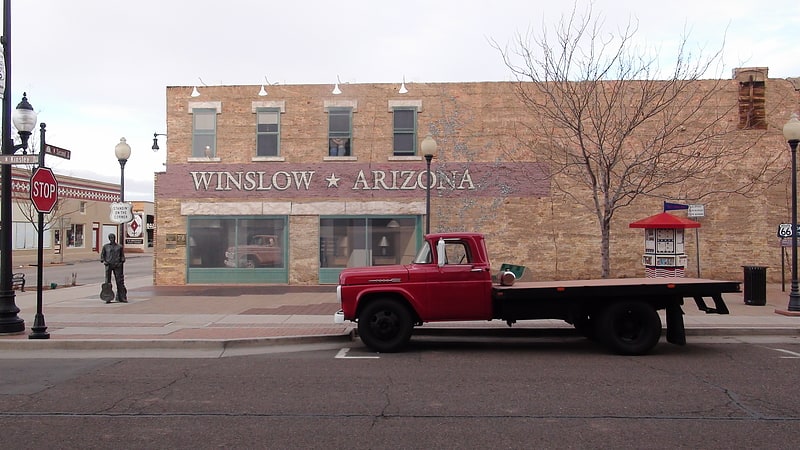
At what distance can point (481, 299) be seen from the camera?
378 inches

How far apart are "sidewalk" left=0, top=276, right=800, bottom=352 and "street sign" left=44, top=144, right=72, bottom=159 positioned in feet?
11.0

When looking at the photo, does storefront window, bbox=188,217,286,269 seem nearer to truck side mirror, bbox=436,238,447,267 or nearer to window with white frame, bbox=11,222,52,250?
truck side mirror, bbox=436,238,447,267

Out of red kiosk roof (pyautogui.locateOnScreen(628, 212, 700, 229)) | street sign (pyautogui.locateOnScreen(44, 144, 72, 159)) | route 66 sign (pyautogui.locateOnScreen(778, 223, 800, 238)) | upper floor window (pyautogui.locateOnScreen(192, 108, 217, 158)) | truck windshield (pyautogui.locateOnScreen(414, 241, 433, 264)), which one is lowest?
truck windshield (pyautogui.locateOnScreen(414, 241, 433, 264))

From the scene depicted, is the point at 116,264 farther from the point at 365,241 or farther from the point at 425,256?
the point at 425,256

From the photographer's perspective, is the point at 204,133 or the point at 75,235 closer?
the point at 204,133

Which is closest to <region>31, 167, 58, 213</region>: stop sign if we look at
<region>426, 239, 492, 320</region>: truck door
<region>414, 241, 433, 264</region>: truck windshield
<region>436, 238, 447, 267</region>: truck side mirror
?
<region>414, 241, 433, 264</region>: truck windshield

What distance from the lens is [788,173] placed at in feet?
63.4

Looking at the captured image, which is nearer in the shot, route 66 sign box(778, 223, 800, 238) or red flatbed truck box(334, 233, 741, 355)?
red flatbed truck box(334, 233, 741, 355)

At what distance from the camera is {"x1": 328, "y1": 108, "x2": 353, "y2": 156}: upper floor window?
2017cm

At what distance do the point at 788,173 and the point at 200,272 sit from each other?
753 inches

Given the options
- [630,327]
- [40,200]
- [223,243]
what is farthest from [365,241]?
[630,327]

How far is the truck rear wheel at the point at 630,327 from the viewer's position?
31.0 feet

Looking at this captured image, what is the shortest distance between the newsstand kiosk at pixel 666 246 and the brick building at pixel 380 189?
8.72 ft

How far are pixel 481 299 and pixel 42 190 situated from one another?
7.70 metres
